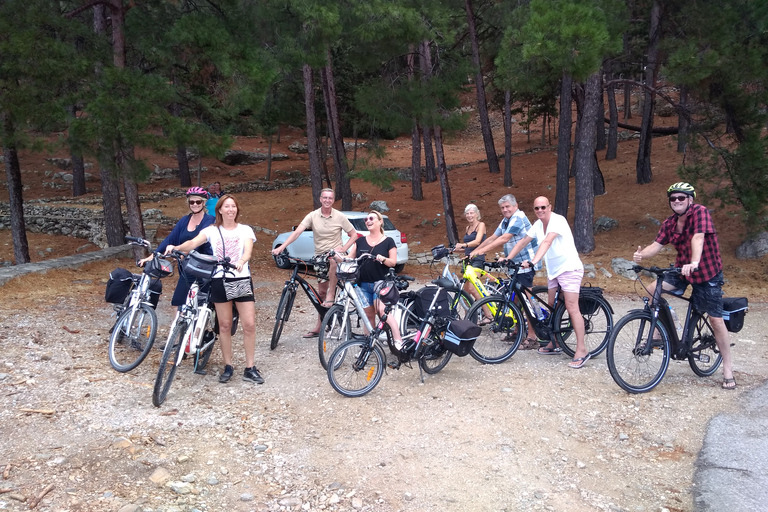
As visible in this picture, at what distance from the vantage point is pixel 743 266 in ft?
41.0

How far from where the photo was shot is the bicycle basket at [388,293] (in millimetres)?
5523

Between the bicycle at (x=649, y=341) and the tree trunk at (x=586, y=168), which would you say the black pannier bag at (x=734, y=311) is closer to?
the bicycle at (x=649, y=341)

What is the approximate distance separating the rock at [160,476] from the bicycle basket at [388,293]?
2.40 meters

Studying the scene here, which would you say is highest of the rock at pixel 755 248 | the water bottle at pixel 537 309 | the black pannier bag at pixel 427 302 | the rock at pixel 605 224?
the black pannier bag at pixel 427 302

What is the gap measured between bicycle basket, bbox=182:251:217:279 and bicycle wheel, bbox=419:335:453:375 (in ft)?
7.10

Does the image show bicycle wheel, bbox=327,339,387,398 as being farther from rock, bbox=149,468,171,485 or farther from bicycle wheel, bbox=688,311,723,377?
bicycle wheel, bbox=688,311,723,377

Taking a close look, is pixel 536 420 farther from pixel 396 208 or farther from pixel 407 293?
pixel 396 208

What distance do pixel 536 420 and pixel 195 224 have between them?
3816 mm

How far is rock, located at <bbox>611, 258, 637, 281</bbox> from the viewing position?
40.2 ft

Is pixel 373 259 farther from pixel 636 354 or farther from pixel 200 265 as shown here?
pixel 636 354

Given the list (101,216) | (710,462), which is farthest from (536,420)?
(101,216)

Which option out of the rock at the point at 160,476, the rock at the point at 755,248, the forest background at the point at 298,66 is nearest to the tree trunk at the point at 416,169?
the forest background at the point at 298,66

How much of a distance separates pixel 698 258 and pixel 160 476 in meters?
4.70

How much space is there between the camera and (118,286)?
6.16m
